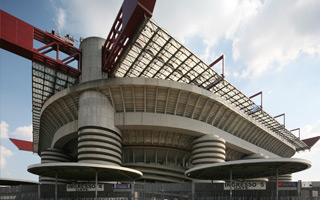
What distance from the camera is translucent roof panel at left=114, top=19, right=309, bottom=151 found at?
3491 centimetres

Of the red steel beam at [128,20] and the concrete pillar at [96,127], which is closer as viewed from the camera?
the red steel beam at [128,20]

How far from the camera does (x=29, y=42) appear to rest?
34.2 metres

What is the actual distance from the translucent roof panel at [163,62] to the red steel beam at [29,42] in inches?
319

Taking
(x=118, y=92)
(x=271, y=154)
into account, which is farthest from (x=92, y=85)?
(x=271, y=154)

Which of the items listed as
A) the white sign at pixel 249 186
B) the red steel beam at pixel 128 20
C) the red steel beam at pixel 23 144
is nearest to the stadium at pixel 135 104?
the red steel beam at pixel 128 20

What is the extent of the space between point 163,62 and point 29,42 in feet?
64.6

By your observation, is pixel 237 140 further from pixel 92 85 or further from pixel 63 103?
pixel 63 103

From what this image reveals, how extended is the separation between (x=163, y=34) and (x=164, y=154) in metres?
21.7

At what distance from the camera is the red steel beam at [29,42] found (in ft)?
103

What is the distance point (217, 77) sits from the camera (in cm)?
4525

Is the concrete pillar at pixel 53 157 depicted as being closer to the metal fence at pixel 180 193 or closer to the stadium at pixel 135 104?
the stadium at pixel 135 104

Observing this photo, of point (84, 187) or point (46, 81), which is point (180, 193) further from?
point (46, 81)

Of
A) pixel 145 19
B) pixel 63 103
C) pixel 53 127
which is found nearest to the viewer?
pixel 145 19

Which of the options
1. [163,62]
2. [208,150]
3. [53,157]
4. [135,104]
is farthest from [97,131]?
[53,157]
